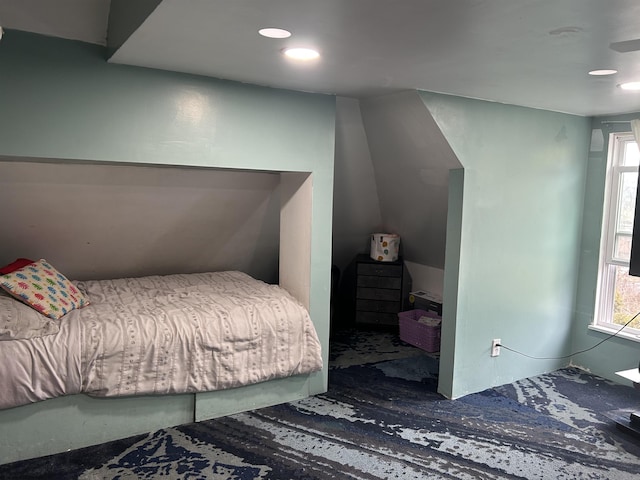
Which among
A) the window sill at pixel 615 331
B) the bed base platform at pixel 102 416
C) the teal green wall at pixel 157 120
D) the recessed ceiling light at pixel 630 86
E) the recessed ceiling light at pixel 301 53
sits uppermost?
the recessed ceiling light at pixel 630 86

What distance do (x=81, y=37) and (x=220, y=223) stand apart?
6.13 feet

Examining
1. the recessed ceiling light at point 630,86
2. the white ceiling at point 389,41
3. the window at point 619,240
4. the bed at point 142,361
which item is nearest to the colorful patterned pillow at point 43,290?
the bed at point 142,361

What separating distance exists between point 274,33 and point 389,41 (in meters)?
0.47

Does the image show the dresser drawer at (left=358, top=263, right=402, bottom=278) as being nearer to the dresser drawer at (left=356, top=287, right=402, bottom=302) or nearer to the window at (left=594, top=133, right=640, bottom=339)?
the dresser drawer at (left=356, top=287, right=402, bottom=302)

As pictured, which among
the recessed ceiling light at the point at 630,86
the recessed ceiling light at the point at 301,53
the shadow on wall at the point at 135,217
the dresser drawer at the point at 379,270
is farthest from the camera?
the dresser drawer at the point at 379,270

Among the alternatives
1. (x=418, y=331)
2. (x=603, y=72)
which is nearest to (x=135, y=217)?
(x=418, y=331)

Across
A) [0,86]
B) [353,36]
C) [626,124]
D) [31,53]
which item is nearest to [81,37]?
[31,53]

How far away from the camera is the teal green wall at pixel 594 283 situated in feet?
12.9

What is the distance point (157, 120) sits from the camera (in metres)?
2.84

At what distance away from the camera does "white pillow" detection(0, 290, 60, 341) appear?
259 cm

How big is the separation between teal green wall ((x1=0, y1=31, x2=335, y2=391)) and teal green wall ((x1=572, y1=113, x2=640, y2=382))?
2.19m

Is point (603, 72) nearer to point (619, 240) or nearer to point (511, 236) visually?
point (511, 236)

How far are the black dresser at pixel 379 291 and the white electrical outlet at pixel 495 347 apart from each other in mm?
1423

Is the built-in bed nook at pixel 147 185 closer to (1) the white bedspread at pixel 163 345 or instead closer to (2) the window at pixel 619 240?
(1) the white bedspread at pixel 163 345
